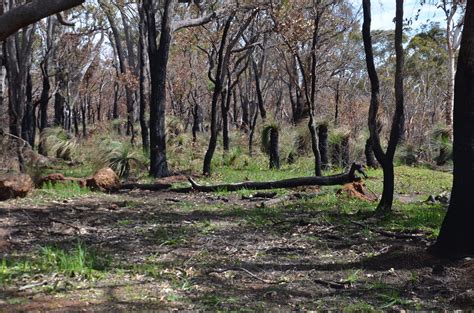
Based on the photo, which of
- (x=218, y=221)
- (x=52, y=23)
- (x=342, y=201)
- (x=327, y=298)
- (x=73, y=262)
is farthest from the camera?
(x=52, y=23)

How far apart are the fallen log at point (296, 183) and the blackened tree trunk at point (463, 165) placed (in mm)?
5391

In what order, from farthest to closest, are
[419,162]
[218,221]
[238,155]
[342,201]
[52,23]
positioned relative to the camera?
1. [52,23]
2. [419,162]
3. [238,155]
4. [342,201]
5. [218,221]

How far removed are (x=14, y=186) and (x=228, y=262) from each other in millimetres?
4938

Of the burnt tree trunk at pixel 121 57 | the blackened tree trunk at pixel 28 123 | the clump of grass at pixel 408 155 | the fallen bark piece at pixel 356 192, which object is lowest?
the fallen bark piece at pixel 356 192

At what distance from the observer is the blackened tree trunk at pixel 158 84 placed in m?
14.2

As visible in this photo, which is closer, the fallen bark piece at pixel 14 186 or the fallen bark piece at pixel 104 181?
the fallen bark piece at pixel 14 186

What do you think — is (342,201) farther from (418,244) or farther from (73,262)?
(73,262)

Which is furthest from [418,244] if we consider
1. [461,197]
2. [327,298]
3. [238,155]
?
[238,155]

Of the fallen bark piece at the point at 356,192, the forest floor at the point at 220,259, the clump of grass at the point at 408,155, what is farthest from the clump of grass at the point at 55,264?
the clump of grass at the point at 408,155

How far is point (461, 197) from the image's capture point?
229 inches

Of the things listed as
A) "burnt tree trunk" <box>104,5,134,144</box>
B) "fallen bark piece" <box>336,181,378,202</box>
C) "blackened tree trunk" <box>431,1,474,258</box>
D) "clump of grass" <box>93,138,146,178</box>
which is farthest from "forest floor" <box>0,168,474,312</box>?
"burnt tree trunk" <box>104,5,134,144</box>

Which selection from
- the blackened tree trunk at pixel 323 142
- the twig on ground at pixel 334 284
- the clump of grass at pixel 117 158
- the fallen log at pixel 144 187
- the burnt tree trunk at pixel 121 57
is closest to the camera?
the twig on ground at pixel 334 284

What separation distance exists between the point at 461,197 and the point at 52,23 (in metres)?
20.6

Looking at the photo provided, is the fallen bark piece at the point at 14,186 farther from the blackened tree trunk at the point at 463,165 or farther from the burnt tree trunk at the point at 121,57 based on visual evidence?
the burnt tree trunk at the point at 121,57
